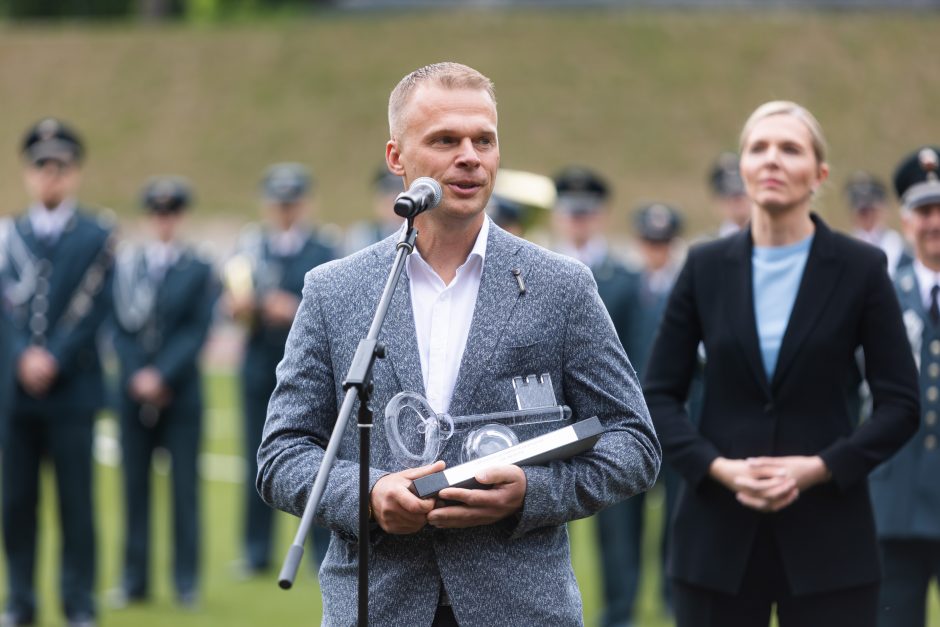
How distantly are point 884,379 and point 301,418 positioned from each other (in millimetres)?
2066

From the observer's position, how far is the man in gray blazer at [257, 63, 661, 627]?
338 centimetres

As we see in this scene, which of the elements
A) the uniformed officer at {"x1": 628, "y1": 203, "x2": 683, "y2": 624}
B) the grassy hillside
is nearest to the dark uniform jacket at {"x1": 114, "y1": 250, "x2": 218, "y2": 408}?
the uniformed officer at {"x1": 628, "y1": 203, "x2": 683, "y2": 624}

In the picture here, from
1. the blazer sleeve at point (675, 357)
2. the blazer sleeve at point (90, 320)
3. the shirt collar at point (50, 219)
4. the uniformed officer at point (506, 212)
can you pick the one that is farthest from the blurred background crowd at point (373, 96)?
the blazer sleeve at point (675, 357)

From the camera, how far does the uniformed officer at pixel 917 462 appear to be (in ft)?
17.3

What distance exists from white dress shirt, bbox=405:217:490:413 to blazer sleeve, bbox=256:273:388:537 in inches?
8.6

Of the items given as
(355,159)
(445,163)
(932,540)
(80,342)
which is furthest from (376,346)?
(355,159)

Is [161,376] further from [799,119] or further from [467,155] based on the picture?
[467,155]

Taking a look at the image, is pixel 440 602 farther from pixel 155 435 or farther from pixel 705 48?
pixel 705 48

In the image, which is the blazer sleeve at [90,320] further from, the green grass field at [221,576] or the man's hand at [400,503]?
the man's hand at [400,503]

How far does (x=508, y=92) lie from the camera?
37406mm

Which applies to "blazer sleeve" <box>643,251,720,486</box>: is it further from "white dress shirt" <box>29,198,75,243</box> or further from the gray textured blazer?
"white dress shirt" <box>29,198,75,243</box>

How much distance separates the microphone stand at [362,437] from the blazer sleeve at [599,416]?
41 centimetres

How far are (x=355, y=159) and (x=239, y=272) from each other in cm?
2564

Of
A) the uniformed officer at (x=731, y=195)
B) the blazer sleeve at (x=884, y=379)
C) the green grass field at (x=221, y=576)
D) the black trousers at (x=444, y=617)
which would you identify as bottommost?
the green grass field at (x=221, y=576)
